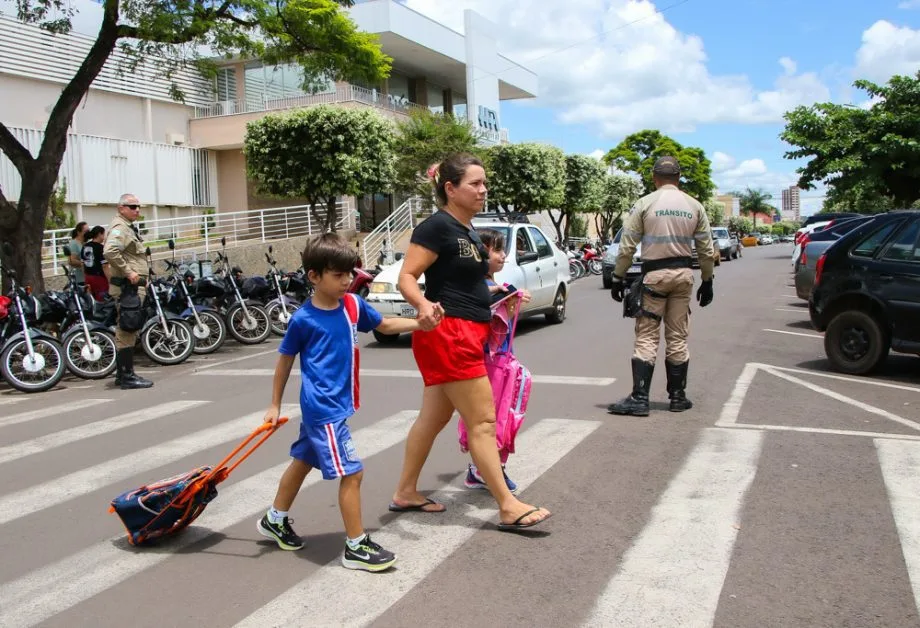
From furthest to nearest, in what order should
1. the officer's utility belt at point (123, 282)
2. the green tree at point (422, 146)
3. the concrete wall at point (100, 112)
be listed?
the green tree at point (422, 146)
the concrete wall at point (100, 112)
the officer's utility belt at point (123, 282)

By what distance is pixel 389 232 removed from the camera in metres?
27.8

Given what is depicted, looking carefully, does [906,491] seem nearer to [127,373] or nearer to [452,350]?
[452,350]

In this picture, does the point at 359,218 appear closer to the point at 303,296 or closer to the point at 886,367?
the point at 303,296

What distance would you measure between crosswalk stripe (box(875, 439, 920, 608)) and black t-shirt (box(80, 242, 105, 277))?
31.8 ft

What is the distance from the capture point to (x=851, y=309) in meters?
8.99

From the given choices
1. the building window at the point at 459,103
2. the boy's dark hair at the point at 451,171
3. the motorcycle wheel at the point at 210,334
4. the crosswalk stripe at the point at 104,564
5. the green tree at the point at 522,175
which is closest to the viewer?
the crosswalk stripe at the point at 104,564

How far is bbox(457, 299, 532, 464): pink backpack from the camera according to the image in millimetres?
4918

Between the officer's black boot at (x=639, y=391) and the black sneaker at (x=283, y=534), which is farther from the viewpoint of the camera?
the officer's black boot at (x=639, y=391)

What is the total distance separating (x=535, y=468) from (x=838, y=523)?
185 centimetres

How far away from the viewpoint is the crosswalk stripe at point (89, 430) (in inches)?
262

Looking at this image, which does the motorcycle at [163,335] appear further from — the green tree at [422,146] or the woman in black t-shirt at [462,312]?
the green tree at [422,146]

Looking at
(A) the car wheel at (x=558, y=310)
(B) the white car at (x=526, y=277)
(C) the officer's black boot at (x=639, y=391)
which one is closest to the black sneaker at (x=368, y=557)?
(C) the officer's black boot at (x=639, y=391)

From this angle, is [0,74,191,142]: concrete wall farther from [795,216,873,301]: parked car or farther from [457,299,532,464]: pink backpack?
[457,299,532,464]: pink backpack

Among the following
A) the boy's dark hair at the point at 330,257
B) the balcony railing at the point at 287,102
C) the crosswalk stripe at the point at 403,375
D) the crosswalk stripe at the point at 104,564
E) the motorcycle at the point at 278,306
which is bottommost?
the crosswalk stripe at the point at 104,564
